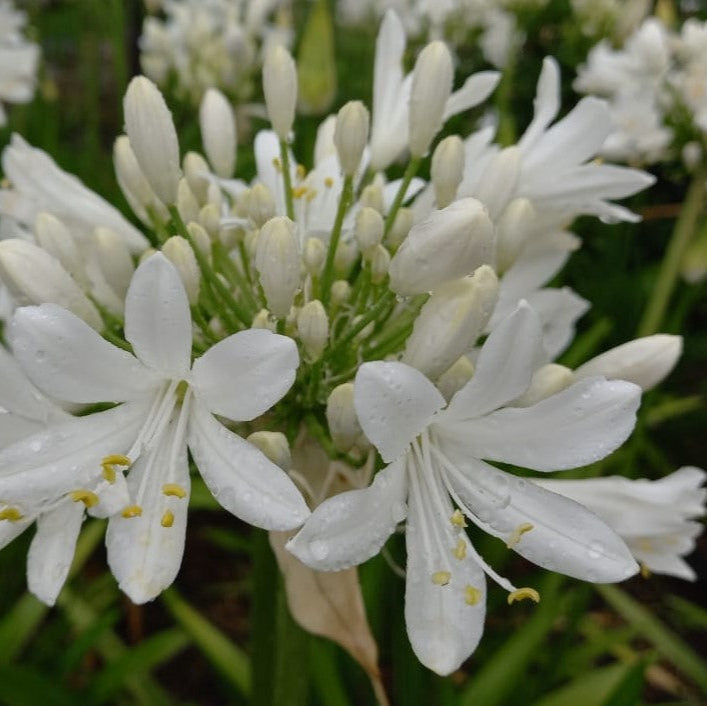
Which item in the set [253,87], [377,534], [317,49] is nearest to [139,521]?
[377,534]

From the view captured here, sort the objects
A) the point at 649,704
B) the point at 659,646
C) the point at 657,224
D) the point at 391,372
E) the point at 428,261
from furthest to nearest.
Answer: the point at 657,224 < the point at 649,704 < the point at 659,646 < the point at 428,261 < the point at 391,372

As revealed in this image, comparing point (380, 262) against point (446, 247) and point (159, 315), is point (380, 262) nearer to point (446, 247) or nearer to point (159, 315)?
point (446, 247)

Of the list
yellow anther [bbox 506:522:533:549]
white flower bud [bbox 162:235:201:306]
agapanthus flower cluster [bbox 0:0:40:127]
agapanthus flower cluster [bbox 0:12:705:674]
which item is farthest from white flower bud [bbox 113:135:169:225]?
agapanthus flower cluster [bbox 0:0:40:127]

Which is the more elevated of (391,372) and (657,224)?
(391,372)

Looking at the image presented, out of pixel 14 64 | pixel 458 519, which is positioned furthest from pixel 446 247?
pixel 14 64

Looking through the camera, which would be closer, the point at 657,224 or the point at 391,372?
the point at 391,372

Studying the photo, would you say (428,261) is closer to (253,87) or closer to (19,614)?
(19,614)
